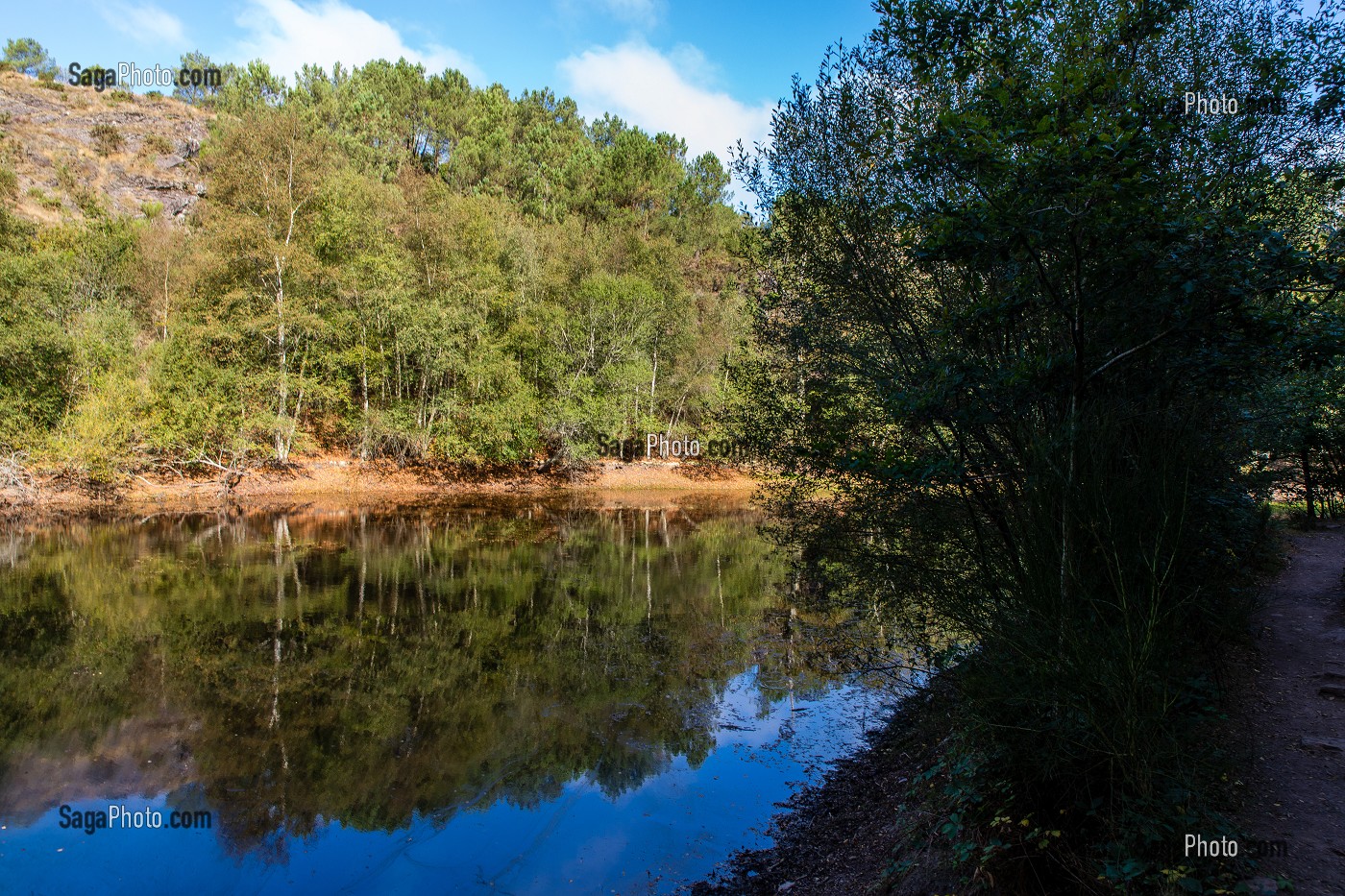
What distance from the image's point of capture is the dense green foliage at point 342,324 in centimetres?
2553

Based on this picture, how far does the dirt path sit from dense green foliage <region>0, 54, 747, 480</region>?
42.3 feet

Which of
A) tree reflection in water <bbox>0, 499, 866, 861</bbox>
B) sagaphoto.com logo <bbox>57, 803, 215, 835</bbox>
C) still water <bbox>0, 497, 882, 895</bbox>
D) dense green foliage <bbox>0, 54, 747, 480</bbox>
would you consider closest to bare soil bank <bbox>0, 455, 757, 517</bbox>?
dense green foliage <bbox>0, 54, 747, 480</bbox>

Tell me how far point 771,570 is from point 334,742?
11866 mm

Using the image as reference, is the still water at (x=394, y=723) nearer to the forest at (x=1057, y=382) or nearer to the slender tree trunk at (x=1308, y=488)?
the forest at (x=1057, y=382)

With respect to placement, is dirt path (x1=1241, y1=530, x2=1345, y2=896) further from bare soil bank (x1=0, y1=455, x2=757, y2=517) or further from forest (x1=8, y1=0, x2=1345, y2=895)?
bare soil bank (x1=0, y1=455, x2=757, y2=517)

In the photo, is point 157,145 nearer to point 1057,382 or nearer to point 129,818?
point 129,818

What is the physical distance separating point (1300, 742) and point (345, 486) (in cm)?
3065

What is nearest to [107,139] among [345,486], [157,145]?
[157,145]

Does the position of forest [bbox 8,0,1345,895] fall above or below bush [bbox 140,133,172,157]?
below

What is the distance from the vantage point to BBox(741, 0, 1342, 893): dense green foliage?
4.65 metres

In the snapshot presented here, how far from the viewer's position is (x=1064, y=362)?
5.96 m

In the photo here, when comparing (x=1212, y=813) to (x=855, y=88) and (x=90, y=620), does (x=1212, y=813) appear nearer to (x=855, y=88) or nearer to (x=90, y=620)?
(x=855, y=88)

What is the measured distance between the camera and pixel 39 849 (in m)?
6.56

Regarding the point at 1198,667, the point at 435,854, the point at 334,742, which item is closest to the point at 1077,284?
the point at 1198,667
